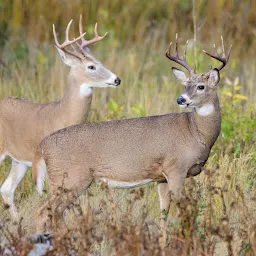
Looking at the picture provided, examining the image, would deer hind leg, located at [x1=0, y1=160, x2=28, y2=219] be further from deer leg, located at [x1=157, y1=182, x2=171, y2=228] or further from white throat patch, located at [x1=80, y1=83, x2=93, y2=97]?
deer leg, located at [x1=157, y1=182, x2=171, y2=228]

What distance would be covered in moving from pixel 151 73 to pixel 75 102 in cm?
369

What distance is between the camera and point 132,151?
6.20 meters

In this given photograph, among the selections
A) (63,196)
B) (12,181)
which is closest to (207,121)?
(63,196)

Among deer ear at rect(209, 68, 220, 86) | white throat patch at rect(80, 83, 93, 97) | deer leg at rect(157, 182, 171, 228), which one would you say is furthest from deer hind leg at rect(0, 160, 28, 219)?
deer ear at rect(209, 68, 220, 86)

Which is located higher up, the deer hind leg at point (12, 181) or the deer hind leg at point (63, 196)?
the deer hind leg at point (63, 196)

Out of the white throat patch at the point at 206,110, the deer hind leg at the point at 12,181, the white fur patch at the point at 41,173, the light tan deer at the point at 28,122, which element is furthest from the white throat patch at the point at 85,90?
the white throat patch at the point at 206,110

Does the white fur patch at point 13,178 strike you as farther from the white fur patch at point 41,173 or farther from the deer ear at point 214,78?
the deer ear at point 214,78

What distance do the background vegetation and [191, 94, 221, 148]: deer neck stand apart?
37cm

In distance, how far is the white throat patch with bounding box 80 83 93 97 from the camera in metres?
7.88

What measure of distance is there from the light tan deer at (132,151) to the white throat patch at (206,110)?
22 mm

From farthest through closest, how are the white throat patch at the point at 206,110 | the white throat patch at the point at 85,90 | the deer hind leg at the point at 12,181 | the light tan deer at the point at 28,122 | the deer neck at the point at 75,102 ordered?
1. the white throat patch at the point at 85,90
2. the deer neck at the point at 75,102
3. the light tan deer at the point at 28,122
4. the deer hind leg at the point at 12,181
5. the white throat patch at the point at 206,110

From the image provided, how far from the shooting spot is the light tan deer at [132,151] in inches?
240

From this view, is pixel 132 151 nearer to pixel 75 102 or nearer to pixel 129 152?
pixel 129 152

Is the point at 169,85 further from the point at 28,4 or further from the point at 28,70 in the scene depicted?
the point at 28,4
